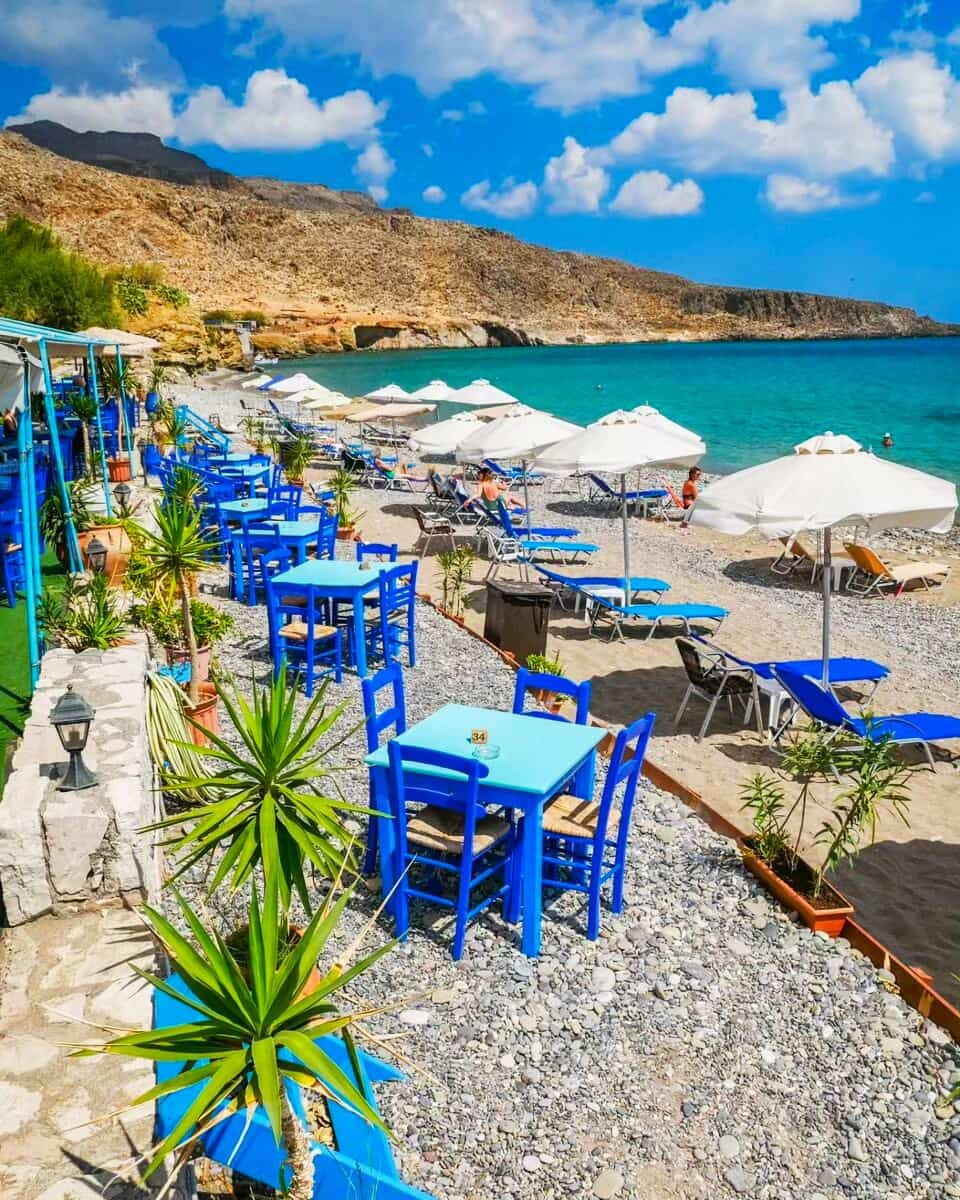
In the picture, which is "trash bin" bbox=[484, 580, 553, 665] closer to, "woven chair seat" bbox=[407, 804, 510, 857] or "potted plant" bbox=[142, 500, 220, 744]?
"potted plant" bbox=[142, 500, 220, 744]

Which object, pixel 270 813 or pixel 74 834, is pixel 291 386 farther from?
pixel 270 813

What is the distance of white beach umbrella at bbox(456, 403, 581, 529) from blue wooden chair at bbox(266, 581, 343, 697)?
13.1 ft

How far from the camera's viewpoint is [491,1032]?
11.6 ft

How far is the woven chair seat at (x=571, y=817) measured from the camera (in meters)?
4.23

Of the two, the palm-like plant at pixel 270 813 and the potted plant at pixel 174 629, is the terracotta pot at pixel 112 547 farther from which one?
the palm-like plant at pixel 270 813

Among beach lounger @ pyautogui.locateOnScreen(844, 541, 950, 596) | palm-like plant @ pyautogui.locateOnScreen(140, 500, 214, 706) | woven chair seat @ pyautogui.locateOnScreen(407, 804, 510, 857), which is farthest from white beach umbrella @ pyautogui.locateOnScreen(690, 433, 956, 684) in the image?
beach lounger @ pyautogui.locateOnScreen(844, 541, 950, 596)

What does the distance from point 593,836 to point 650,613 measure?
16.2ft

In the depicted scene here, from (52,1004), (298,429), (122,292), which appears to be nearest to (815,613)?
(52,1004)

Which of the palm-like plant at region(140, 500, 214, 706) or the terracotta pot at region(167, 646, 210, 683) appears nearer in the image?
the palm-like plant at region(140, 500, 214, 706)

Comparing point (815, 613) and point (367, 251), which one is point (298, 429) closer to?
point (815, 613)

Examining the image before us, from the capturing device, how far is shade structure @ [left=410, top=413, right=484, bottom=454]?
1362cm

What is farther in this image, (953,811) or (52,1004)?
(953,811)

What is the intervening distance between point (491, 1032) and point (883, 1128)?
1403 mm

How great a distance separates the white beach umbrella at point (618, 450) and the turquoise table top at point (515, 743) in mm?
4145
